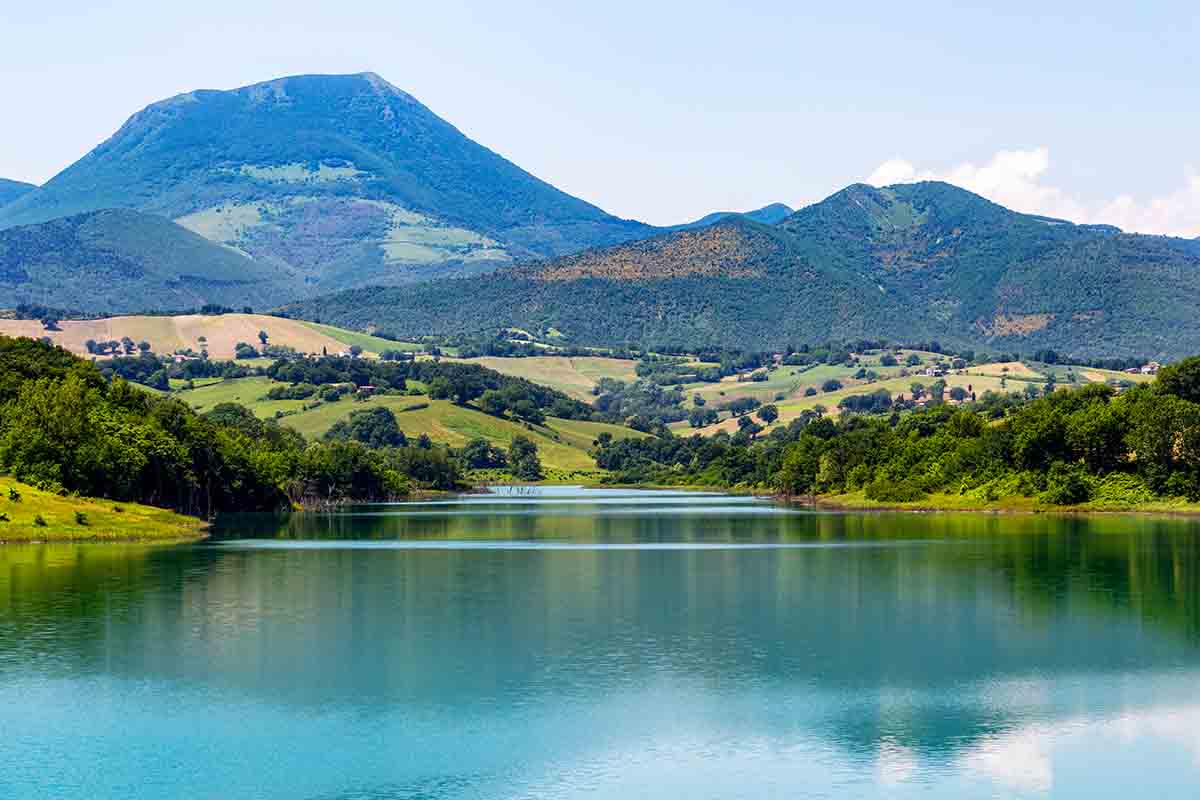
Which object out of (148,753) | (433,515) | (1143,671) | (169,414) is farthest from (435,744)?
(433,515)

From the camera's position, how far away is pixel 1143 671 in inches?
2346

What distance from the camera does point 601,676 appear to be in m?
57.7

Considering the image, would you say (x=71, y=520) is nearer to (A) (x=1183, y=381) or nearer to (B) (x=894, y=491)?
(B) (x=894, y=491)

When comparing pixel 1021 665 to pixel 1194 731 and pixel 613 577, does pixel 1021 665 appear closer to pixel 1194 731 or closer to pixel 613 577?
pixel 1194 731

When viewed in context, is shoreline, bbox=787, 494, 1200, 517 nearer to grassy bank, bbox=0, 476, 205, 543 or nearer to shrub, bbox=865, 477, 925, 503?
shrub, bbox=865, 477, 925, 503

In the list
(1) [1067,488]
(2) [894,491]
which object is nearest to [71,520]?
(1) [1067,488]

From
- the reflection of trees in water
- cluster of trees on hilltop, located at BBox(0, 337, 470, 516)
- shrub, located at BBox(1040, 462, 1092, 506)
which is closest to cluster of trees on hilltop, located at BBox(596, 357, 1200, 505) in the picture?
shrub, located at BBox(1040, 462, 1092, 506)

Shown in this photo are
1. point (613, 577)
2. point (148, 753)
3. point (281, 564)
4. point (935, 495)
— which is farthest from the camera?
point (935, 495)

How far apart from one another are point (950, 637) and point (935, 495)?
11365cm

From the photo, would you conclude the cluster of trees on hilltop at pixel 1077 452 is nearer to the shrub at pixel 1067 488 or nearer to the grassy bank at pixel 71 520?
the shrub at pixel 1067 488

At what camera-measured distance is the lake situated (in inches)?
1705

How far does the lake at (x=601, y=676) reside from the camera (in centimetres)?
4331

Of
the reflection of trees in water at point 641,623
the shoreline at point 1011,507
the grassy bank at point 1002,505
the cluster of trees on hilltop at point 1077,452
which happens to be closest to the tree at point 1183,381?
the cluster of trees on hilltop at point 1077,452

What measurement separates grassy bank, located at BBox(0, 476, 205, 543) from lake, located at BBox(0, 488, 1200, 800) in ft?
21.4
